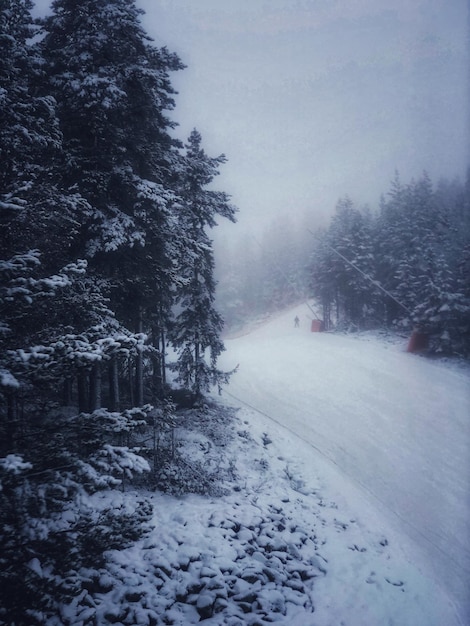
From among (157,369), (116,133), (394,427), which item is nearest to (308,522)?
(394,427)

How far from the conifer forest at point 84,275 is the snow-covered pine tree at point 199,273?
7cm

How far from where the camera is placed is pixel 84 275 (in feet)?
27.0

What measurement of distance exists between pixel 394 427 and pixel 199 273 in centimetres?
1167

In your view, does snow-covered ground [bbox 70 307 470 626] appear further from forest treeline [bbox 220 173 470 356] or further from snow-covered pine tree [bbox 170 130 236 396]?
forest treeline [bbox 220 173 470 356]

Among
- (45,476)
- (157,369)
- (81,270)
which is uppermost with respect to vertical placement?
(81,270)

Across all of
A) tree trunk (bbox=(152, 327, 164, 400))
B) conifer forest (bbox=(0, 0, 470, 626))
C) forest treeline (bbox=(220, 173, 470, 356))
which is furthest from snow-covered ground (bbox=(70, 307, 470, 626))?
forest treeline (bbox=(220, 173, 470, 356))

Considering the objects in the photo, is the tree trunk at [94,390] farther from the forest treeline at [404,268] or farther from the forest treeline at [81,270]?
the forest treeline at [404,268]

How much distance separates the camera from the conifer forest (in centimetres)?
363

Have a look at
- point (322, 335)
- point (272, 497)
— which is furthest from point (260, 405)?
point (322, 335)

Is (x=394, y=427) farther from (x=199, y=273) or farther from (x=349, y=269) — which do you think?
(x=349, y=269)

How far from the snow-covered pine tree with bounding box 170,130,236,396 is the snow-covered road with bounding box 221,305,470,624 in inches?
221

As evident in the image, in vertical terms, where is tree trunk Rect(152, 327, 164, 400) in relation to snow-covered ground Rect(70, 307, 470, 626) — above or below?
above

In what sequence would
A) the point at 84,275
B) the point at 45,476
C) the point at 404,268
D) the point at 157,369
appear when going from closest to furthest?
1. the point at 45,476
2. the point at 84,275
3. the point at 157,369
4. the point at 404,268

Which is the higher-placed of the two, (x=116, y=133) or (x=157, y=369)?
(x=116, y=133)
